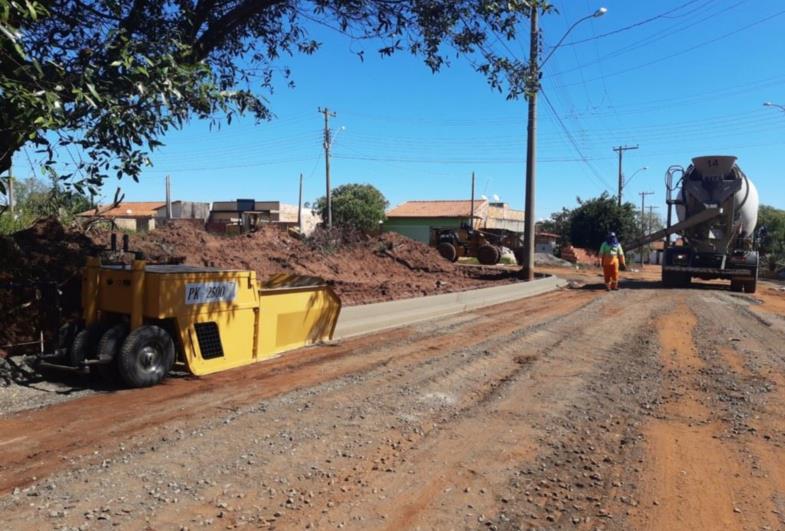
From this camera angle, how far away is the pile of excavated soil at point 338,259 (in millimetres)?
15336

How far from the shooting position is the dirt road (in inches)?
143

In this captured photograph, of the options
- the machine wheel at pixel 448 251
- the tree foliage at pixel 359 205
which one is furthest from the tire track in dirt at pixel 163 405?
the tree foliage at pixel 359 205

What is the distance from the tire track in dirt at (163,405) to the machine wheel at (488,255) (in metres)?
21.1

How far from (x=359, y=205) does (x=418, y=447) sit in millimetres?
62137

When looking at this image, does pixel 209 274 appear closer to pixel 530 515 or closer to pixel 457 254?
pixel 530 515

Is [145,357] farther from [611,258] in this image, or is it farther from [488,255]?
[488,255]

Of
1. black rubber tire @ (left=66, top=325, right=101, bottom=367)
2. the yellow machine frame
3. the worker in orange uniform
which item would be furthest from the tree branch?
the worker in orange uniform

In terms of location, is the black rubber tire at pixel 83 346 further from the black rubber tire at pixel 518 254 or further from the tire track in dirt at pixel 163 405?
the black rubber tire at pixel 518 254

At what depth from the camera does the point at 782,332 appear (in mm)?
11195

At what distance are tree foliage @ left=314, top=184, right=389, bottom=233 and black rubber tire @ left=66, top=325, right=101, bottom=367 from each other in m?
57.4

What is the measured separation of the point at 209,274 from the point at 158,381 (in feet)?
4.22

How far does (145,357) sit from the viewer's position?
20.7ft

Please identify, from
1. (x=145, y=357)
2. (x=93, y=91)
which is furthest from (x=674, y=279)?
(x=93, y=91)

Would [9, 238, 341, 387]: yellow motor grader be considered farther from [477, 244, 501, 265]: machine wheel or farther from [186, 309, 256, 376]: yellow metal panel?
[477, 244, 501, 265]: machine wheel
